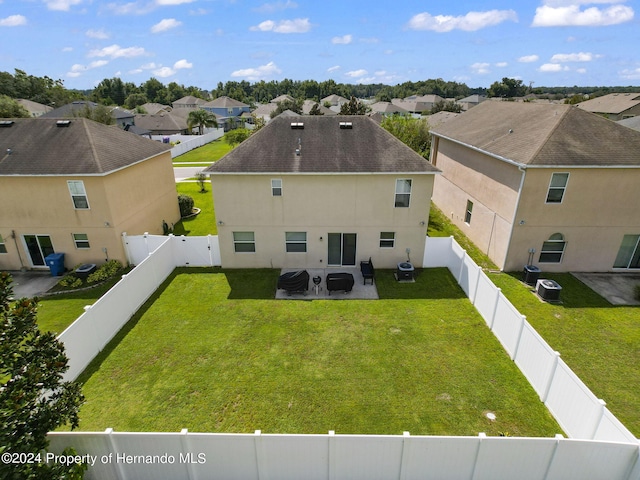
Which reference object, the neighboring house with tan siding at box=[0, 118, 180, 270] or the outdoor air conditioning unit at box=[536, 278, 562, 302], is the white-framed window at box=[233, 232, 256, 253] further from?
the outdoor air conditioning unit at box=[536, 278, 562, 302]

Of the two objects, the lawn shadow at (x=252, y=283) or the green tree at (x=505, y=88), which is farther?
the green tree at (x=505, y=88)

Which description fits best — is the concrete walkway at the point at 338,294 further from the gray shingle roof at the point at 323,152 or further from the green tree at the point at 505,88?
the green tree at the point at 505,88

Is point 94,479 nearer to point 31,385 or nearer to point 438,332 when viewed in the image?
point 31,385

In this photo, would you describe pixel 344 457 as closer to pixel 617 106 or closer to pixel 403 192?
pixel 403 192

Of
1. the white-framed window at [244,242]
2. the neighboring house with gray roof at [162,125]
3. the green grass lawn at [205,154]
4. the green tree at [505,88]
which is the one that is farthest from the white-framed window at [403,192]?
the green tree at [505,88]

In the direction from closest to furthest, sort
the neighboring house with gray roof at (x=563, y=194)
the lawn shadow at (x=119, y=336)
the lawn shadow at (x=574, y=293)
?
the lawn shadow at (x=119, y=336) < the lawn shadow at (x=574, y=293) < the neighboring house with gray roof at (x=563, y=194)

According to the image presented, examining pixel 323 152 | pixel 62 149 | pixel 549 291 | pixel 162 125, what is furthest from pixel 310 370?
pixel 162 125

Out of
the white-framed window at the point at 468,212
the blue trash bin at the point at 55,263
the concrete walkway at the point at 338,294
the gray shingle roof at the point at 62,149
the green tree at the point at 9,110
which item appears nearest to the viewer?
the concrete walkway at the point at 338,294

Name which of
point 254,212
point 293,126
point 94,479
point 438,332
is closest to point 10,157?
point 254,212
